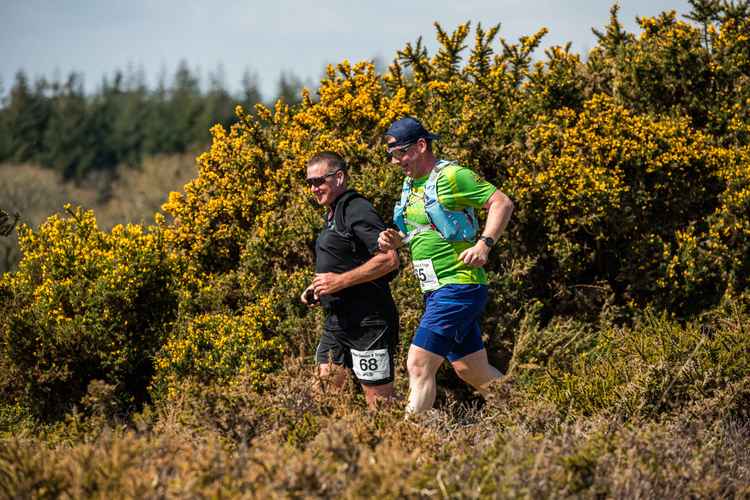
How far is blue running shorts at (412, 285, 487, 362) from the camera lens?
4.32 m

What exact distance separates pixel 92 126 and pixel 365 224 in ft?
178

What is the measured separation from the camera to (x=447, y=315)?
170 inches

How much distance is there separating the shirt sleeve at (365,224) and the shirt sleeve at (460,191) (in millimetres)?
389

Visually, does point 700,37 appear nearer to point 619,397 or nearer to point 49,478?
point 619,397

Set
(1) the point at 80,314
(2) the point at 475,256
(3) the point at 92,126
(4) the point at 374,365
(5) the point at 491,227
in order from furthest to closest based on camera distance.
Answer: (3) the point at 92,126 < (1) the point at 80,314 < (4) the point at 374,365 < (5) the point at 491,227 < (2) the point at 475,256

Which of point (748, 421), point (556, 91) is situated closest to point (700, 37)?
point (556, 91)

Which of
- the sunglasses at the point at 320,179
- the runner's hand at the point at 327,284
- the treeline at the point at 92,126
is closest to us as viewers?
the runner's hand at the point at 327,284

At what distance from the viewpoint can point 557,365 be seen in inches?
234

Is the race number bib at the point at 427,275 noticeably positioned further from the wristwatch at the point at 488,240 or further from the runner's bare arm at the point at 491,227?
the wristwatch at the point at 488,240

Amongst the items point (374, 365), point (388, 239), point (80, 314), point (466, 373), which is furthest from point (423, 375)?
point (80, 314)

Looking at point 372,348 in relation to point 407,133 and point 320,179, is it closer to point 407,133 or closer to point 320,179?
point 320,179

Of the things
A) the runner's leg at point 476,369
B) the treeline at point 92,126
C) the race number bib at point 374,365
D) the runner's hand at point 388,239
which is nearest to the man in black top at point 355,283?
the race number bib at point 374,365

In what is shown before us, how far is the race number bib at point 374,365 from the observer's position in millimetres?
4465

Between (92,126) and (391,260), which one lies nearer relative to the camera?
(391,260)
